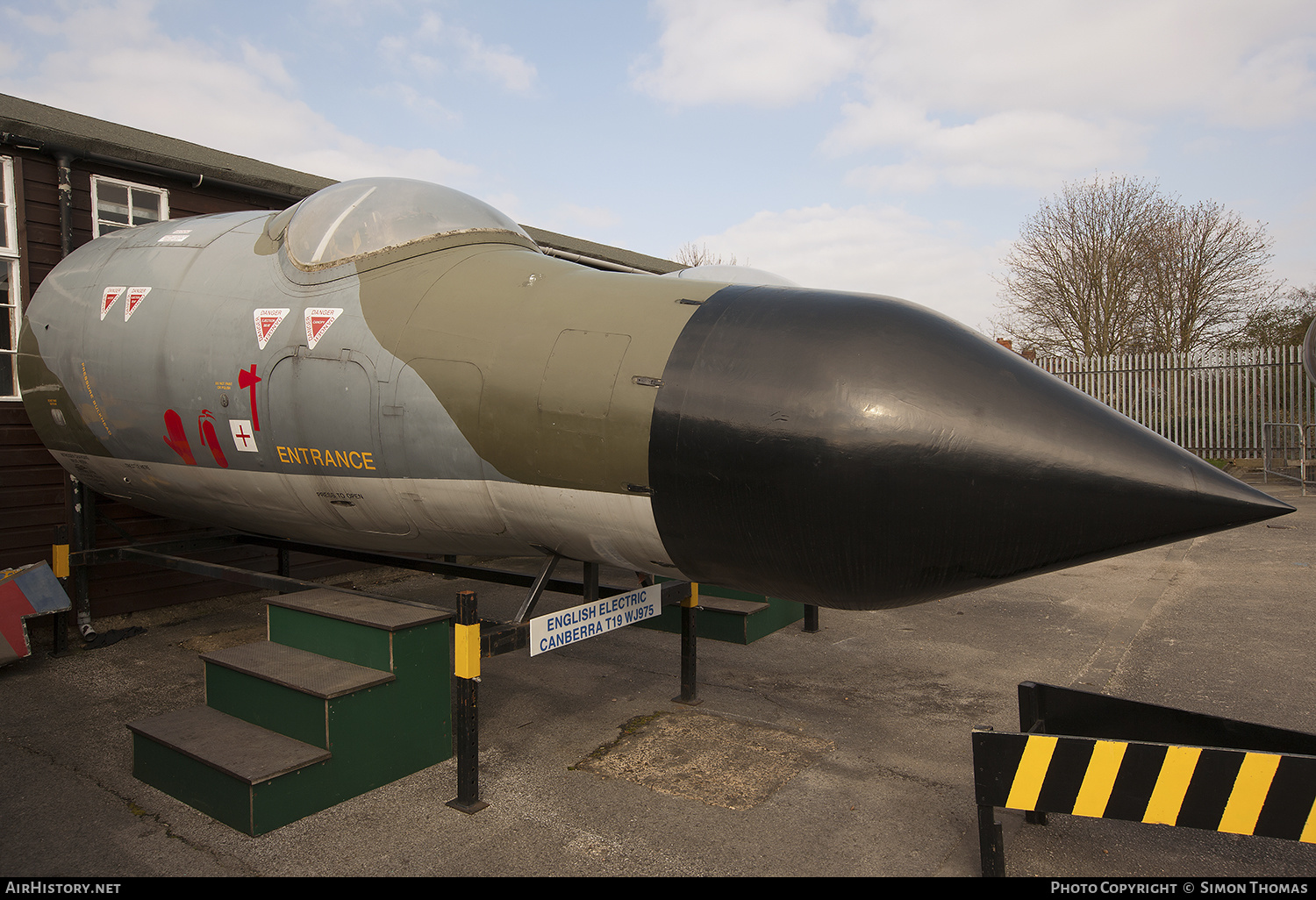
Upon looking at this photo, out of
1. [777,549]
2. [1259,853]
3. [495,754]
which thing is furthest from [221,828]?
[1259,853]

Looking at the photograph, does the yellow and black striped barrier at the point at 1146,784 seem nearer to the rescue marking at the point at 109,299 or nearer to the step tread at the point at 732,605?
the step tread at the point at 732,605

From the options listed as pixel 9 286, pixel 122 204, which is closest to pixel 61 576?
pixel 9 286

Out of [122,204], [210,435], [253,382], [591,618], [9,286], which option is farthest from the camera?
[122,204]

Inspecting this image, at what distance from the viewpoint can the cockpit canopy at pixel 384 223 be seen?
375cm

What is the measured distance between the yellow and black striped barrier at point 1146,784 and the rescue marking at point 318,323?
3163 millimetres

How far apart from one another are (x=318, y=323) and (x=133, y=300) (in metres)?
1.58

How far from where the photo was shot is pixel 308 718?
135 inches

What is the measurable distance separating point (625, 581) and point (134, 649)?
14.8ft

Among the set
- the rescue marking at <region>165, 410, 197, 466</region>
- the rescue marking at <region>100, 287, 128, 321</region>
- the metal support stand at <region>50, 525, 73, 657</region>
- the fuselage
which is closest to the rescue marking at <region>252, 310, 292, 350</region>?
the fuselage

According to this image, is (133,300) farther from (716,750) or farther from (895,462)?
(895,462)

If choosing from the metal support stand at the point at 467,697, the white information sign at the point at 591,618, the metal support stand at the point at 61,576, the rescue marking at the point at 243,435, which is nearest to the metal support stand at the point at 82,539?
the metal support stand at the point at 61,576

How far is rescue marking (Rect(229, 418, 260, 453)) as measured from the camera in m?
3.80
